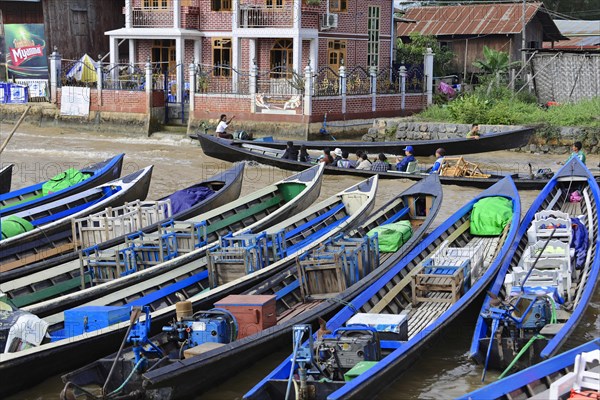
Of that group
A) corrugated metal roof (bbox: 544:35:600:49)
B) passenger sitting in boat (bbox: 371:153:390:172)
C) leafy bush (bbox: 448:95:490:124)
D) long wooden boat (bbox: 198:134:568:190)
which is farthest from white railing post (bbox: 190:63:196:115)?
→ corrugated metal roof (bbox: 544:35:600:49)

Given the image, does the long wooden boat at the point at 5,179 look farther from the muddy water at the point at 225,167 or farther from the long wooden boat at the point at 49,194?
the muddy water at the point at 225,167

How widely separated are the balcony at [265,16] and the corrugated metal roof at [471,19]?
35.1 feet

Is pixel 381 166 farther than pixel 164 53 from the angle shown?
No

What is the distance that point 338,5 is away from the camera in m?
30.4

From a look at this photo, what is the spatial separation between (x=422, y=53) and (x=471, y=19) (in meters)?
4.57

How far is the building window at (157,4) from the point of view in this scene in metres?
32.1

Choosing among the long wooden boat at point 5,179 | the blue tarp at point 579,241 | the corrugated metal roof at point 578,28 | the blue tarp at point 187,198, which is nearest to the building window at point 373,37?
the corrugated metal roof at point 578,28

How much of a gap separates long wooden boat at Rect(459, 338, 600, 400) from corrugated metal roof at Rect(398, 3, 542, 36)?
29.5 m

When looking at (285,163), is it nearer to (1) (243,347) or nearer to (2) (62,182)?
(2) (62,182)

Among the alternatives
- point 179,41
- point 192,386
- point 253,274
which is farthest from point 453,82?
point 192,386

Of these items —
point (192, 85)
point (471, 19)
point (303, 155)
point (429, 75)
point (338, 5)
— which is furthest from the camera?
point (471, 19)

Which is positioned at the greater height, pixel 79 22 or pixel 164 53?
pixel 79 22

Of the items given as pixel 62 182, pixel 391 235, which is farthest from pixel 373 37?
pixel 391 235

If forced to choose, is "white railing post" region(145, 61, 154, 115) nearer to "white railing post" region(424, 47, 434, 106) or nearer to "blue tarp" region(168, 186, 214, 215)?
"white railing post" region(424, 47, 434, 106)
